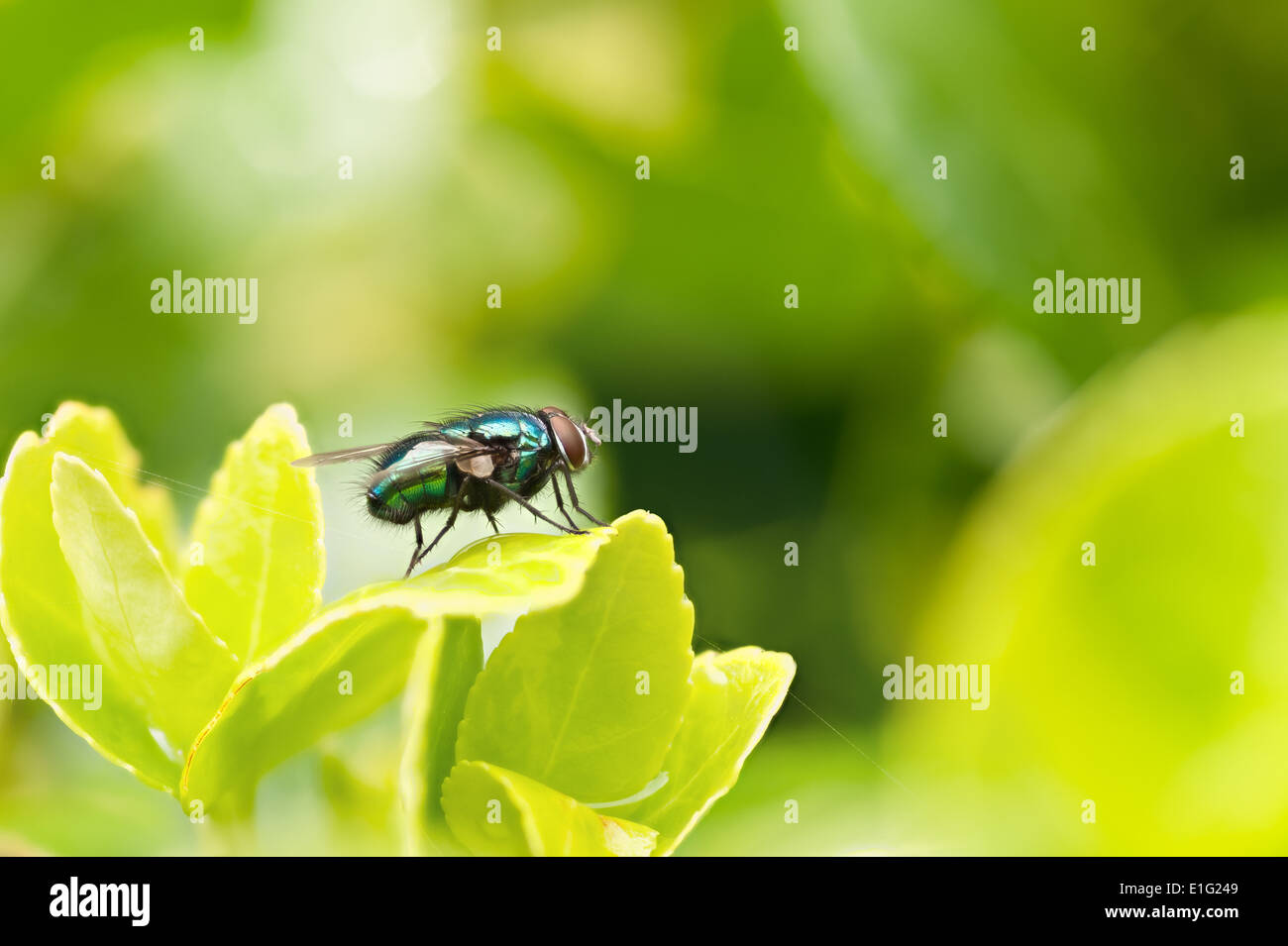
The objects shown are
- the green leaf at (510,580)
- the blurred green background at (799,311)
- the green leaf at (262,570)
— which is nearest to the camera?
the green leaf at (510,580)

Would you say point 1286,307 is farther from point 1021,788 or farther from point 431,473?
point 431,473

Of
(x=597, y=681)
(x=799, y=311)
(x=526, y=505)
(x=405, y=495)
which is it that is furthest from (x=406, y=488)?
(x=799, y=311)

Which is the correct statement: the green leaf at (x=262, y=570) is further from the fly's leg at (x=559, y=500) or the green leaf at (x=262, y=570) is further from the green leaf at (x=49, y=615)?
the fly's leg at (x=559, y=500)

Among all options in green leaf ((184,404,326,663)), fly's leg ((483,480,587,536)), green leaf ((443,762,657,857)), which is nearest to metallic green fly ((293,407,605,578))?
fly's leg ((483,480,587,536))

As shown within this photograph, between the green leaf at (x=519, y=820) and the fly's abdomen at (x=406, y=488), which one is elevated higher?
the fly's abdomen at (x=406, y=488)

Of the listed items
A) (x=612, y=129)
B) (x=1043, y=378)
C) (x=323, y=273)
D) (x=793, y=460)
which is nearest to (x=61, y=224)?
(x=323, y=273)

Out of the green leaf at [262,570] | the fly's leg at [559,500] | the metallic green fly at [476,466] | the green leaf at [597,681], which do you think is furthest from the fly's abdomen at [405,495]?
the green leaf at [597,681]

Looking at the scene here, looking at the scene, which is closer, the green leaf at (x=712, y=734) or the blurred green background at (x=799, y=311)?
the green leaf at (x=712, y=734)
